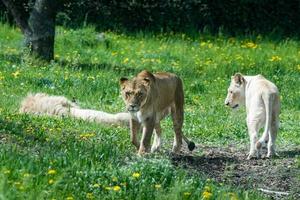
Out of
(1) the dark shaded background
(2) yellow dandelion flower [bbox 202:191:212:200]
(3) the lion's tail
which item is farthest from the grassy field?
(1) the dark shaded background

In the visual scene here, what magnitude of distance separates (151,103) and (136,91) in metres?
0.33

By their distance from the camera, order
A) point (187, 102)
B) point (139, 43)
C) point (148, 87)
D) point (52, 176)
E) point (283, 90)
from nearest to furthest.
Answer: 1. point (52, 176)
2. point (148, 87)
3. point (187, 102)
4. point (283, 90)
5. point (139, 43)

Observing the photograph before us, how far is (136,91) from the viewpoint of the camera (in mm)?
9922

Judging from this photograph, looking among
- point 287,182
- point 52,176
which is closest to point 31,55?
point 287,182

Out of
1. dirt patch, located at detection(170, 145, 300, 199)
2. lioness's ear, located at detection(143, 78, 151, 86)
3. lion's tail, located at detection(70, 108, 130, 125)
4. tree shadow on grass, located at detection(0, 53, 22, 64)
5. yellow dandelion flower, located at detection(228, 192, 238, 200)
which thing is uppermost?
lioness's ear, located at detection(143, 78, 151, 86)

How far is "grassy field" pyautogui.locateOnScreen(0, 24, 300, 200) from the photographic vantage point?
7438 mm

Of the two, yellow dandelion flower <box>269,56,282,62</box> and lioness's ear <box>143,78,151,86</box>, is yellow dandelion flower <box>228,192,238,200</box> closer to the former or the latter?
lioness's ear <box>143,78,151,86</box>

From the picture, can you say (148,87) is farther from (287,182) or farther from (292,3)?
(292,3)

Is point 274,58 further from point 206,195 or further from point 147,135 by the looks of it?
point 206,195

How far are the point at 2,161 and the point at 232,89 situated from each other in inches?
187

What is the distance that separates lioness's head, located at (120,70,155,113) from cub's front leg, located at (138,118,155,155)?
0.22 m

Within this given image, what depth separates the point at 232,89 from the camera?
11.7 meters

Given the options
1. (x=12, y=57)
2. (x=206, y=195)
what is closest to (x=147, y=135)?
(x=206, y=195)

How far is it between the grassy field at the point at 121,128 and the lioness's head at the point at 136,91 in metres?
0.47
